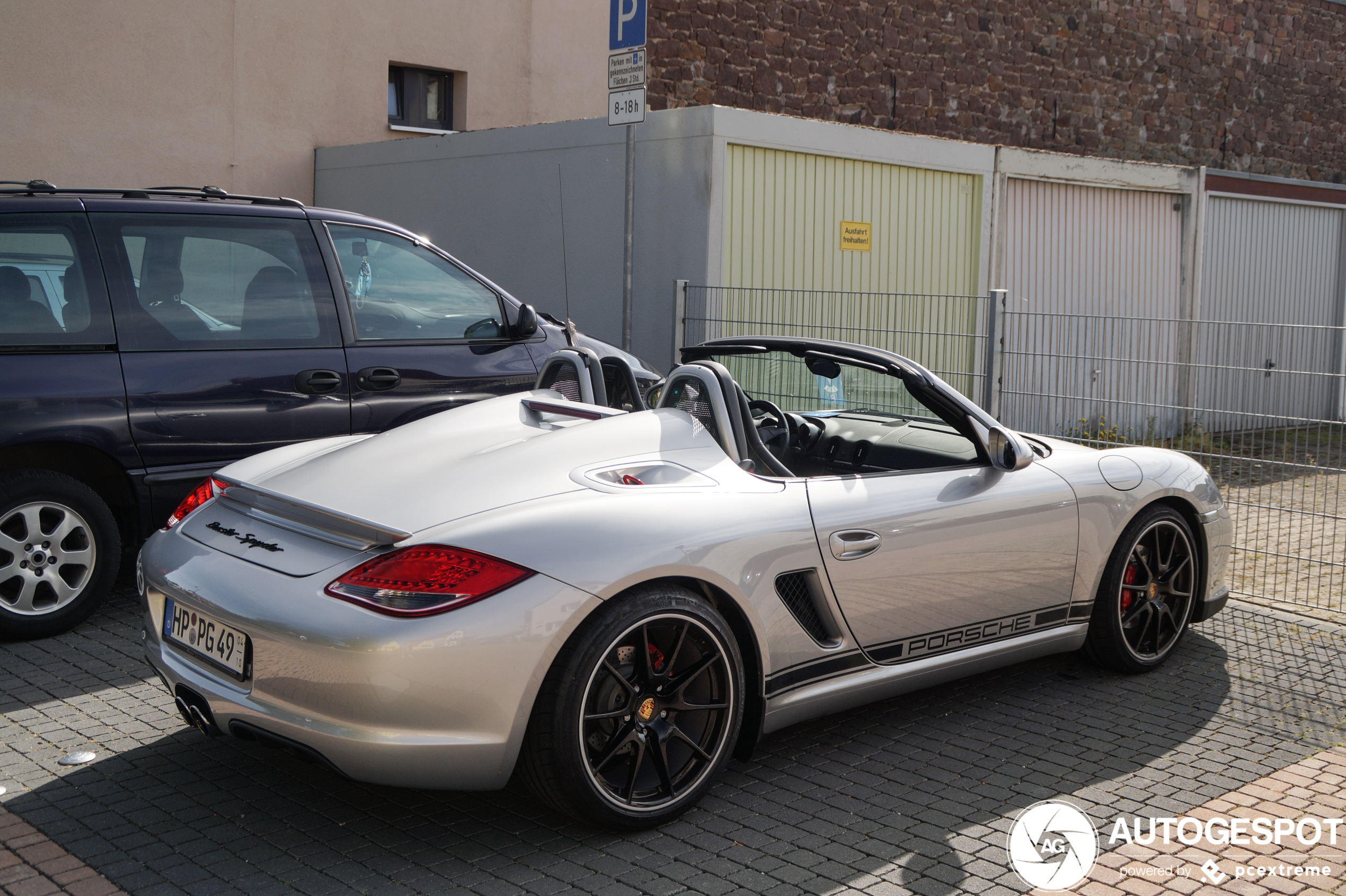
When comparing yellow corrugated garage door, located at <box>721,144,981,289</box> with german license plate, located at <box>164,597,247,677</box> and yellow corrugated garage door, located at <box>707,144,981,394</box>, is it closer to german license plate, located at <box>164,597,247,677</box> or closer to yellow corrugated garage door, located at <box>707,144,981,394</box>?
yellow corrugated garage door, located at <box>707,144,981,394</box>

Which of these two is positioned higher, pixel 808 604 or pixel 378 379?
pixel 378 379

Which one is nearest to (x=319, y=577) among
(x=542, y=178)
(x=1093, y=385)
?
(x=1093, y=385)

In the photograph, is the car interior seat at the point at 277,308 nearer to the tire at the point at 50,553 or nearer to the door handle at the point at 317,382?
the door handle at the point at 317,382

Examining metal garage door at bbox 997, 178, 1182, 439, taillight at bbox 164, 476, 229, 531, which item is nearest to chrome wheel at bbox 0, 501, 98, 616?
taillight at bbox 164, 476, 229, 531

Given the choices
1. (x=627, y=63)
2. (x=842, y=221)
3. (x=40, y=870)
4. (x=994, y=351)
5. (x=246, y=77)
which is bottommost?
(x=40, y=870)

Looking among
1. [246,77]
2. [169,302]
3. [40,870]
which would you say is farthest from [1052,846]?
[246,77]

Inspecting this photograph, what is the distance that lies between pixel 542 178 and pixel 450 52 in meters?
4.07

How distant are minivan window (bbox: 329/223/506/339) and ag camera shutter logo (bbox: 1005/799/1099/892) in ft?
13.1

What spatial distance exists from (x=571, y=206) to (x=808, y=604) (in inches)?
289

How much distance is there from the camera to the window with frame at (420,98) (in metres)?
14.2

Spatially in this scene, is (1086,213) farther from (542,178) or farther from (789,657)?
(789,657)

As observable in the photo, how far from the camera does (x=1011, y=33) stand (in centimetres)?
1914

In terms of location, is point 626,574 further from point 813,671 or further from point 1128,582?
point 1128,582

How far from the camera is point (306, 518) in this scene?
361cm
